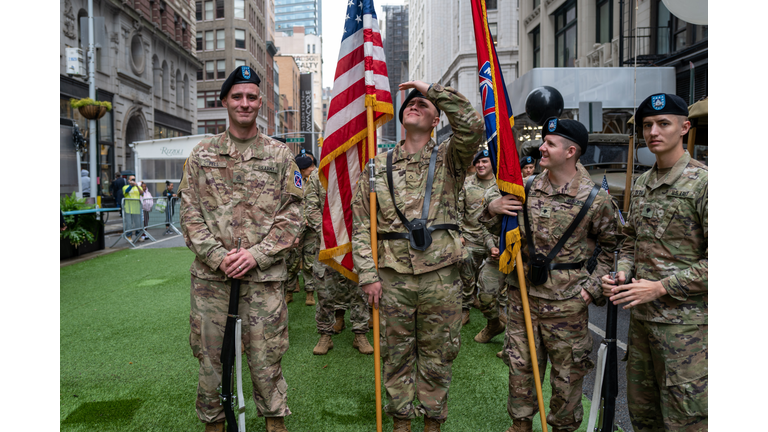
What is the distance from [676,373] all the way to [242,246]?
2.65 meters

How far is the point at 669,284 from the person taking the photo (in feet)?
8.17

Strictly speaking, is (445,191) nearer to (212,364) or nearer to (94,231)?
(212,364)

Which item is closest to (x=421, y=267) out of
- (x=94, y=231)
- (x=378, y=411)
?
(x=378, y=411)

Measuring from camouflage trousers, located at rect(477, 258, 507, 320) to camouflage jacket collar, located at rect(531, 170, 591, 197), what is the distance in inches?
75.2

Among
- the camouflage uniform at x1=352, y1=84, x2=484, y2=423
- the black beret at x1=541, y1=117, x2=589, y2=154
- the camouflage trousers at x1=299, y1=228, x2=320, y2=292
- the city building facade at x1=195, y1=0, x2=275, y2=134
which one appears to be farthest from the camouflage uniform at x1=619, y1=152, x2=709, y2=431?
the city building facade at x1=195, y1=0, x2=275, y2=134

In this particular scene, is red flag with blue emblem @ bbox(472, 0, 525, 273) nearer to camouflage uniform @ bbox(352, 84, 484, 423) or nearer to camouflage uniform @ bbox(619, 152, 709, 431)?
camouflage uniform @ bbox(352, 84, 484, 423)

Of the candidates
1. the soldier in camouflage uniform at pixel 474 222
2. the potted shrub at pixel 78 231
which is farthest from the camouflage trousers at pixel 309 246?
the potted shrub at pixel 78 231

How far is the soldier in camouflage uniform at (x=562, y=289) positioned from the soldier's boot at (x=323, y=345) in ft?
7.67

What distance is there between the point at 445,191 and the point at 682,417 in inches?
72.7

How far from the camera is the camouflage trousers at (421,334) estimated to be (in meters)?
3.21

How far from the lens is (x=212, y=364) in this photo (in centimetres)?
320

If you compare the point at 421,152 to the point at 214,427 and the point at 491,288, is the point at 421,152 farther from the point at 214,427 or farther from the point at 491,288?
the point at 491,288

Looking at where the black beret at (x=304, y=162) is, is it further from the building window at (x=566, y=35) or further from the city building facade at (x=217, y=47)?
the city building facade at (x=217, y=47)

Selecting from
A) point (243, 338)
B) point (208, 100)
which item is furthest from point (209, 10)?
point (243, 338)
